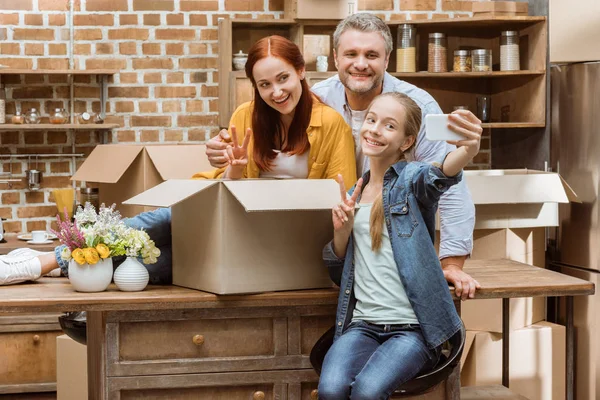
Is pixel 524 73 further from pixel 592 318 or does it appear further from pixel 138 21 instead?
pixel 138 21

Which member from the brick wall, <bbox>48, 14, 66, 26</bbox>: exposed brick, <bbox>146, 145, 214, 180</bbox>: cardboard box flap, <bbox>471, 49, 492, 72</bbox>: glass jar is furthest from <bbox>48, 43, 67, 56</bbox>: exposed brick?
<bbox>471, 49, 492, 72</bbox>: glass jar

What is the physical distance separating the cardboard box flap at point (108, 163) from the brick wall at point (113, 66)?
0.70 metres

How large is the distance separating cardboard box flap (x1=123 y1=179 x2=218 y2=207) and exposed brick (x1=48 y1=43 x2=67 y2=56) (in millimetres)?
2289

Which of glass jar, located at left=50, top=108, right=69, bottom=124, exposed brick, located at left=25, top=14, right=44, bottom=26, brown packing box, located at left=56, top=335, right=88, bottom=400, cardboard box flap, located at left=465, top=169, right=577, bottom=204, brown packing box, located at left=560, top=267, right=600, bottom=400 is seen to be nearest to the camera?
brown packing box, located at left=56, top=335, right=88, bottom=400

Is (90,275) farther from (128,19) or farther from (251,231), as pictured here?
(128,19)

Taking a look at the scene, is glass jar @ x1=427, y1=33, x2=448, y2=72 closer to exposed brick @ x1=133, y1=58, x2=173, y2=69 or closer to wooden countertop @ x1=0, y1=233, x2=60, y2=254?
exposed brick @ x1=133, y1=58, x2=173, y2=69

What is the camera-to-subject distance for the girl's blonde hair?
2424mm

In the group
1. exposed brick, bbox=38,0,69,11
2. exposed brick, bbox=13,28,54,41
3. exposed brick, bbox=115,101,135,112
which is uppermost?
exposed brick, bbox=38,0,69,11

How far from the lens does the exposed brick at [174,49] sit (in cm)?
470

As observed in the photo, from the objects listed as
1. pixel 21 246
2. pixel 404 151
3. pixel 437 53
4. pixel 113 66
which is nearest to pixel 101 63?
pixel 113 66

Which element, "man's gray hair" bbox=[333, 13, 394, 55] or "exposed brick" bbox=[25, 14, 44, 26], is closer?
"man's gray hair" bbox=[333, 13, 394, 55]

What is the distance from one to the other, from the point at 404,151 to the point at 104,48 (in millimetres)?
2586

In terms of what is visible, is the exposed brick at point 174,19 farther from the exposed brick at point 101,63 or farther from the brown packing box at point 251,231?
the brown packing box at point 251,231

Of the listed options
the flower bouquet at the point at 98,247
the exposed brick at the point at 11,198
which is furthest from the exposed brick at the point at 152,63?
the flower bouquet at the point at 98,247
